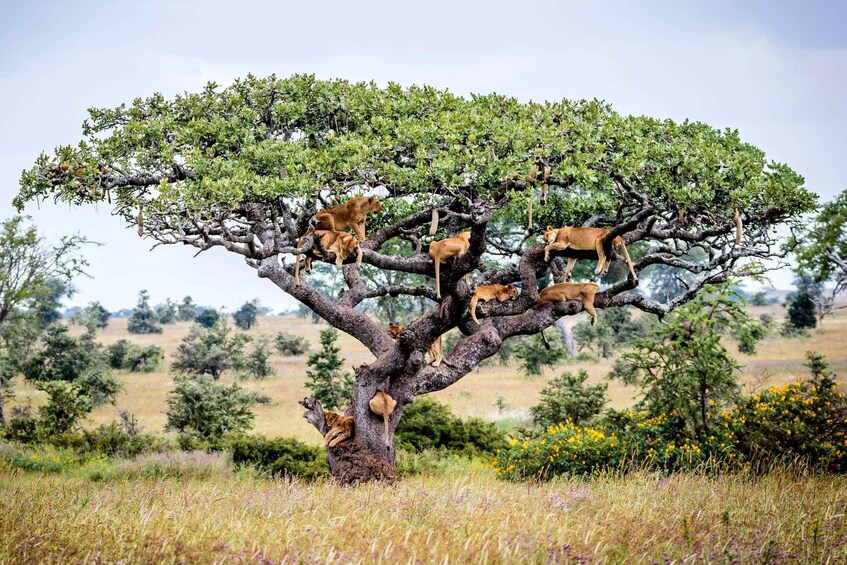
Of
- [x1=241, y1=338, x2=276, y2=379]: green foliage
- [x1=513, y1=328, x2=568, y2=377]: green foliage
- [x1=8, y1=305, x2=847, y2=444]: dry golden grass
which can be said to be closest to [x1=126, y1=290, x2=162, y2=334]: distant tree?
[x1=8, y1=305, x2=847, y2=444]: dry golden grass

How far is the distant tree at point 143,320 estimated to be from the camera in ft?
256

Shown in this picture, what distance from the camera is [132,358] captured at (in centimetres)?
4525

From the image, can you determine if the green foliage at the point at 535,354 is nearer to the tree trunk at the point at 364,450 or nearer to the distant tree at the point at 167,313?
the tree trunk at the point at 364,450

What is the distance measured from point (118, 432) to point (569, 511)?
1514cm

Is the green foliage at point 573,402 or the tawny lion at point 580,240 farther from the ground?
the tawny lion at point 580,240

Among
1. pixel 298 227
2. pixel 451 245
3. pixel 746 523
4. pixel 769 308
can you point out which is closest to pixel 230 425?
pixel 298 227

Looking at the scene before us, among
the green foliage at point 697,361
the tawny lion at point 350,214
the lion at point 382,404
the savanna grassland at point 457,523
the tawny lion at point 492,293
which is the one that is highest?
the tawny lion at point 350,214

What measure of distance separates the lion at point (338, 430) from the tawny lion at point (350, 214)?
3.82 m

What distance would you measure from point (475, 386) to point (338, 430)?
23.2 meters

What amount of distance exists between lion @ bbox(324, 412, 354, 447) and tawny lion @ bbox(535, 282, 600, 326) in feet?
13.9

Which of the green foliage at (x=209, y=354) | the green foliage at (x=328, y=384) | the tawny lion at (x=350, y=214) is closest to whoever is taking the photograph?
the tawny lion at (x=350, y=214)

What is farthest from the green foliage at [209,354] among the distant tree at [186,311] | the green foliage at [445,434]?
the distant tree at [186,311]

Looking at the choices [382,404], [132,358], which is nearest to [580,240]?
[382,404]

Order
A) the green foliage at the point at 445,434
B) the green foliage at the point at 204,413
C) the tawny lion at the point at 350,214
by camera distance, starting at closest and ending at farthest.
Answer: the tawny lion at the point at 350,214 → the green foliage at the point at 445,434 → the green foliage at the point at 204,413
